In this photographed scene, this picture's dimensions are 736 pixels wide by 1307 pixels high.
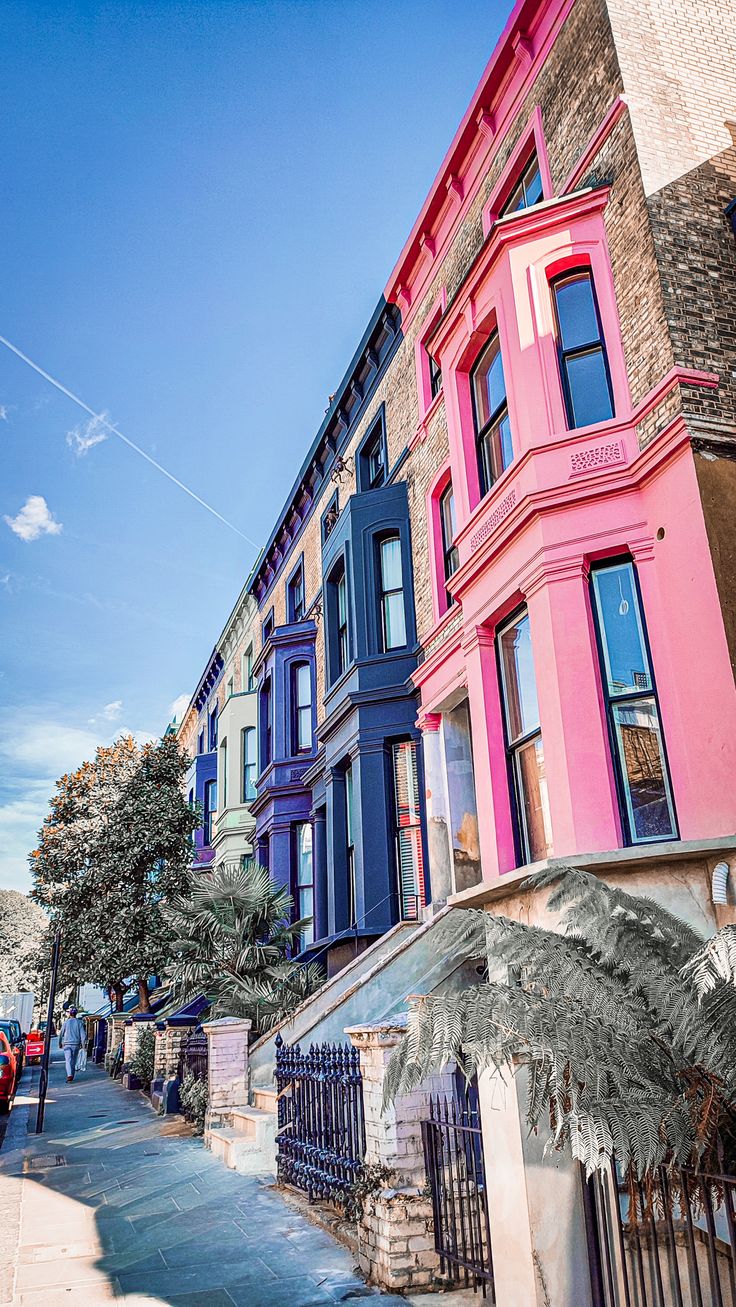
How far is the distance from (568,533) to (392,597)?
7156 millimetres

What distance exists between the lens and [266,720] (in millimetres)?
23375

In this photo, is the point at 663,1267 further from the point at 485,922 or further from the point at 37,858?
the point at 37,858

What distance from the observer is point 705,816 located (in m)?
7.30

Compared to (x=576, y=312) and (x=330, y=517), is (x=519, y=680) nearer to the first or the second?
(x=576, y=312)

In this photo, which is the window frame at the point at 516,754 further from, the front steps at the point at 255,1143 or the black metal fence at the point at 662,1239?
the front steps at the point at 255,1143

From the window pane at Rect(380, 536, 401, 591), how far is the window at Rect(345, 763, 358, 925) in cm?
336

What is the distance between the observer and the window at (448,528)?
45.8 ft

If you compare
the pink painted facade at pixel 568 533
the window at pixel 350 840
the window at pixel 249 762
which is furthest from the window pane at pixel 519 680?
the window at pixel 249 762

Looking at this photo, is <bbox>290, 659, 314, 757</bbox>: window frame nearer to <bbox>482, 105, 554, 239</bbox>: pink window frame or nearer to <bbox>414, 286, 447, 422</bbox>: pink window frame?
<bbox>414, 286, 447, 422</bbox>: pink window frame

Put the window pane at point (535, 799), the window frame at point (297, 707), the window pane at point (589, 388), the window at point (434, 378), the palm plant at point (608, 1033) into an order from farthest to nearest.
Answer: the window frame at point (297, 707), the window at point (434, 378), the window pane at point (589, 388), the window pane at point (535, 799), the palm plant at point (608, 1033)

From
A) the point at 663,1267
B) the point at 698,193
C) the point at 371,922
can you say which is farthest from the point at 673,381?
the point at 371,922

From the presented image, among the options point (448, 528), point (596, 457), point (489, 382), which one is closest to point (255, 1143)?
point (596, 457)

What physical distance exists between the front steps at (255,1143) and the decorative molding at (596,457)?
7651 millimetres

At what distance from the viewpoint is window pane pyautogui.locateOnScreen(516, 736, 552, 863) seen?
8.95m
